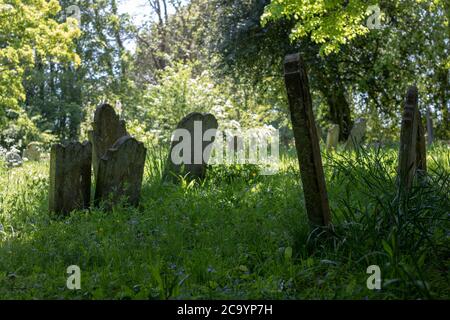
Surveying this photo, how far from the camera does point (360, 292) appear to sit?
344 cm

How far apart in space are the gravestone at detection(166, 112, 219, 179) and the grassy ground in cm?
112

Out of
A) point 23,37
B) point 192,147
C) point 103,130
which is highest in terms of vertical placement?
point 23,37

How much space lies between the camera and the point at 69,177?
6395 mm

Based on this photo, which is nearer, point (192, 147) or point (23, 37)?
point (192, 147)

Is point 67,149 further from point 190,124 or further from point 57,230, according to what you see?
point 190,124

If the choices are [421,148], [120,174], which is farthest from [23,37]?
[421,148]

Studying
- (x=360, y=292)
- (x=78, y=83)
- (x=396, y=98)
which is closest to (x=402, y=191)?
(x=360, y=292)

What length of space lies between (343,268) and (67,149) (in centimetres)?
372

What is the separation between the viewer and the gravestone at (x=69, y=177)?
633 centimetres

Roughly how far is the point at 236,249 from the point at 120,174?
7.89ft

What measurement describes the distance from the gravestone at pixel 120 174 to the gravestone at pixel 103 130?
3.97ft

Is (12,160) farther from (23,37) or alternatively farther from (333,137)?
(333,137)
